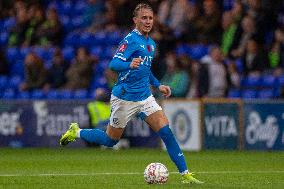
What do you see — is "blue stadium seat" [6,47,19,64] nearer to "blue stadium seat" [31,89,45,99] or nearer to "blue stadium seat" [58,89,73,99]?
"blue stadium seat" [31,89,45,99]

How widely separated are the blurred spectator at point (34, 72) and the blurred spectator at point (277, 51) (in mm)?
5953

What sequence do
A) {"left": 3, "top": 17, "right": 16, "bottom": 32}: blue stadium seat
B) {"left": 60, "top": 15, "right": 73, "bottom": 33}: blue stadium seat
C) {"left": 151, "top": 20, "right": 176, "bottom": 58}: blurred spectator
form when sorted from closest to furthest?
{"left": 151, "top": 20, "right": 176, "bottom": 58}: blurred spectator → {"left": 60, "top": 15, "right": 73, "bottom": 33}: blue stadium seat → {"left": 3, "top": 17, "right": 16, "bottom": 32}: blue stadium seat

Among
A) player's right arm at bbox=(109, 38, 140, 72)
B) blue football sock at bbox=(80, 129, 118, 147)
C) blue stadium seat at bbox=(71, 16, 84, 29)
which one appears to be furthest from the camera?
→ blue stadium seat at bbox=(71, 16, 84, 29)

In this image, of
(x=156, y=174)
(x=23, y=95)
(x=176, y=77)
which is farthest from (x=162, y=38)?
(x=156, y=174)

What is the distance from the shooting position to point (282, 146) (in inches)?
711

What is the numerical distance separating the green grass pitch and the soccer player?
528 mm

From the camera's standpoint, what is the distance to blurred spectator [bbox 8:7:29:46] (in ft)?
78.9

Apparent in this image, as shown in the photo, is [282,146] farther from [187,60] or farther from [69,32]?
[69,32]

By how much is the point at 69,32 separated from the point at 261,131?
7.92m

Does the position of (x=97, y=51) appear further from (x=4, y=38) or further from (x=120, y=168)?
(x=120, y=168)

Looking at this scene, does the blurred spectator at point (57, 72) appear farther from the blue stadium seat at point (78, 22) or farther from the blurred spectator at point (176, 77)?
the blurred spectator at point (176, 77)

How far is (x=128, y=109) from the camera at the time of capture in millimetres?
11445

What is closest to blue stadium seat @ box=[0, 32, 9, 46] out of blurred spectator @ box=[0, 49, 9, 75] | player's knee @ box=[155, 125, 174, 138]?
blurred spectator @ box=[0, 49, 9, 75]

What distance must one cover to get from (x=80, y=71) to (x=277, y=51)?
4.97 meters
